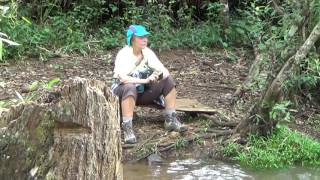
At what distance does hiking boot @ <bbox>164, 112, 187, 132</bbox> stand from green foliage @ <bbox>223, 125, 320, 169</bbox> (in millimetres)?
592

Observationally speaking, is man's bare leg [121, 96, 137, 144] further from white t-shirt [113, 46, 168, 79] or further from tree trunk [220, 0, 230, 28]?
tree trunk [220, 0, 230, 28]

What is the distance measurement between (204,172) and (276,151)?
810 millimetres

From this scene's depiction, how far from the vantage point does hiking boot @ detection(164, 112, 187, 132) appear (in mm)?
6215

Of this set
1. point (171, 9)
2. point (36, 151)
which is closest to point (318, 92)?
point (171, 9)

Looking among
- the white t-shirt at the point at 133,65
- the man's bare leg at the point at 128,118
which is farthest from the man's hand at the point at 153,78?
the man's bare leg at the point at 128,118

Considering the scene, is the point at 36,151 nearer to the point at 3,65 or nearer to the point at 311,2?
the point at 311,2

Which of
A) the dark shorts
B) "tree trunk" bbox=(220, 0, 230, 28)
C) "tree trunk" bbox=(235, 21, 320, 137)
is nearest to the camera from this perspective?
"tree trunk" bbox=(235, 21, 320, 137)

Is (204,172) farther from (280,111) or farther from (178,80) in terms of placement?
(178,80)

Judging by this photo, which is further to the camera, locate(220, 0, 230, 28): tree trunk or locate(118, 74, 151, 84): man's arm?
locate(220, 0, 230, 28): tree trunk

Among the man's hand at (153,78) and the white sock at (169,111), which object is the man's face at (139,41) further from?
the white sock at (169,111)

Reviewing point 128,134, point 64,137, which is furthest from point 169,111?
point 64,137

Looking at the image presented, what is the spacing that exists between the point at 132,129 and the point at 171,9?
16.5 ft

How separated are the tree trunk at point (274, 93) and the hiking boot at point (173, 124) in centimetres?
73

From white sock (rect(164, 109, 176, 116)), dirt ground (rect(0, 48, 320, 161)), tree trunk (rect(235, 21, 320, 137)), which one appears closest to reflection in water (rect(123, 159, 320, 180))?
dirt ground (rect(0, 48, 320, 161))
